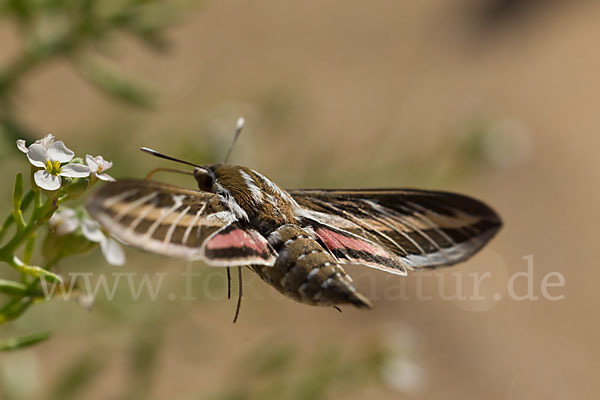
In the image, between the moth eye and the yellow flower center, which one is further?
the moth eye

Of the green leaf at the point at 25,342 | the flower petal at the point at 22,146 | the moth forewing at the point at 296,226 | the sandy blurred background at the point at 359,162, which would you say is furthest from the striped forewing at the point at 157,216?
the sandy blurred background at the point at 359,162

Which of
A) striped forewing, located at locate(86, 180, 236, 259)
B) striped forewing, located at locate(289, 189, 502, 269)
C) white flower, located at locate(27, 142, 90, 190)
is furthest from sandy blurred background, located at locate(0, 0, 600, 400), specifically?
white flower, located at locate(27, 142, 90, 190)

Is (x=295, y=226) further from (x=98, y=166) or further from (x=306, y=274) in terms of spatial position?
(x=98, y=166)

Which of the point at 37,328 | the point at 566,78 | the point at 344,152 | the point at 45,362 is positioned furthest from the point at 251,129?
the point at 566,78

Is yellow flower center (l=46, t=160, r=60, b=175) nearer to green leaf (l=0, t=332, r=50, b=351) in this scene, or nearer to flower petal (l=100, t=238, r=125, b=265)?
flower petal (l=100, t=238, r=125, b=265)

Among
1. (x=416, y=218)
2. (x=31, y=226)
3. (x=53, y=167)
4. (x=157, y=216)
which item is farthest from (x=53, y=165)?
(x=416, y=218)

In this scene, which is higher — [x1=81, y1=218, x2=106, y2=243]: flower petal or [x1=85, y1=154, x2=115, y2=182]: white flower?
[x1=85, y1=154, x2=115, y2=182]: white flower
